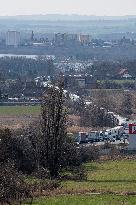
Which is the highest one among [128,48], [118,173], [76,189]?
[76,189]

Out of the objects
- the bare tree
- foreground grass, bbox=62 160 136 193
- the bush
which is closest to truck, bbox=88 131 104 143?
foreground grass, bbox=62 160 136 193

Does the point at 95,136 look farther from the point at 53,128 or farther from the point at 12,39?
the point at 12,39

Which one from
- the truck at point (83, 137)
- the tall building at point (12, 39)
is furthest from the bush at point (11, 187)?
the tall building at point (12, 39)

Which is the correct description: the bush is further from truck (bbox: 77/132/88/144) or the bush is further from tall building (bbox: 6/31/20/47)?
Result: tall building (bbox: 6/31/20/47)

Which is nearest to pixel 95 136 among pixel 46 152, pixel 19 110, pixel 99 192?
pixel 19 110

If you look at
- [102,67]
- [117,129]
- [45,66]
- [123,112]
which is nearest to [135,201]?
[117,129]

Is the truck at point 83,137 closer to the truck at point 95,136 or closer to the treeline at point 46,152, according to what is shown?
the truck at point 95,136

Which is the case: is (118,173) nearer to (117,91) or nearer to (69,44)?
(117,91)
